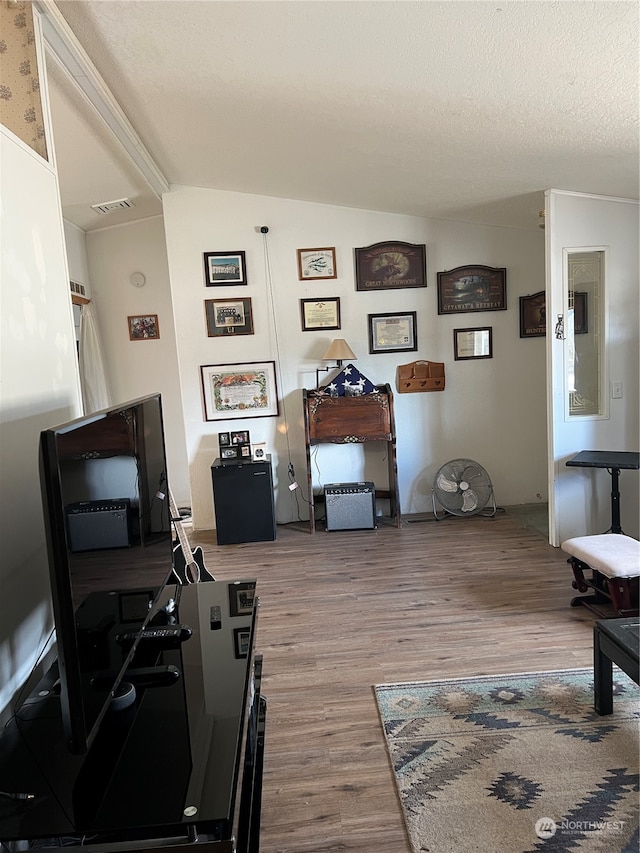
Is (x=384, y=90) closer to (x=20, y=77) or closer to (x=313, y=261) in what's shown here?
(x=20, y=77)

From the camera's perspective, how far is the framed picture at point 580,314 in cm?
382

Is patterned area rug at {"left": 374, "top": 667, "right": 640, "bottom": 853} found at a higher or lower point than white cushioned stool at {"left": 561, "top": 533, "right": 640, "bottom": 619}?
lower

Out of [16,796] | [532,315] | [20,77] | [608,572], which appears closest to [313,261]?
[532,315]

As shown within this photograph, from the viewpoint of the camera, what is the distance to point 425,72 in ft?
7.48

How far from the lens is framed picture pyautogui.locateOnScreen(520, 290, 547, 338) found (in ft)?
15.5

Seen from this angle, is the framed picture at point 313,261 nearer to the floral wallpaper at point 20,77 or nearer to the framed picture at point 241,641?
the floral wallpaper at point 20,77

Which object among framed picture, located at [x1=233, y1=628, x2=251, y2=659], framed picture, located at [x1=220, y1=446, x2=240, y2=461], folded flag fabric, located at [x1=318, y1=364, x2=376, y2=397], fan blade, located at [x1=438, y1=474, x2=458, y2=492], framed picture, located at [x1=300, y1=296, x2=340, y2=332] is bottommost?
fan blade, located at [x1=438, y1=474, x2=458, y2=492]

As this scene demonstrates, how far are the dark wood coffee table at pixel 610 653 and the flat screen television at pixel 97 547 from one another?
1623 millimetres

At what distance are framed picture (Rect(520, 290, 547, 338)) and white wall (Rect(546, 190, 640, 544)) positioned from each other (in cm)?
99

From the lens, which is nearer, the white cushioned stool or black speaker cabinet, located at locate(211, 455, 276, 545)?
the white cushioned stool

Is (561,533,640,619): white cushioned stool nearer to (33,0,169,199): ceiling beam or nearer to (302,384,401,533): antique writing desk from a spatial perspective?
(302,384,401,533): antique writing desk

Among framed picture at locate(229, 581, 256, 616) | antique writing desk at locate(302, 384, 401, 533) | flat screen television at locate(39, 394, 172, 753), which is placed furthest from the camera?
antique writing desk at locate(302, 384, 401, 533)

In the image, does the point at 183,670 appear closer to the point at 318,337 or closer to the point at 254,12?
the point at 254,12

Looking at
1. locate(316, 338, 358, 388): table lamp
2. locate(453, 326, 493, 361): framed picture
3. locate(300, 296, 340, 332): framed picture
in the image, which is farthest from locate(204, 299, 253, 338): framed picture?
locate(453, 326, 493, 361): framed picture
